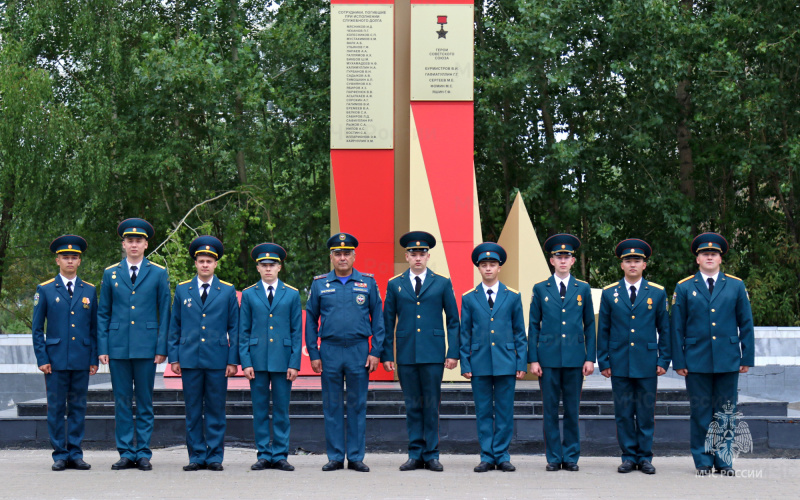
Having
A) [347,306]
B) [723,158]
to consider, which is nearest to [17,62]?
[347,306]

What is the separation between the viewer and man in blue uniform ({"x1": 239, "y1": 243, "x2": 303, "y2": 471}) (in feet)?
22.7

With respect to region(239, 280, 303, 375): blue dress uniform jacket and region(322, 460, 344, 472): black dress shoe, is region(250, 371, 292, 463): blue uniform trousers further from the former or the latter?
region(322, 460, 344, 472): black dress shoe

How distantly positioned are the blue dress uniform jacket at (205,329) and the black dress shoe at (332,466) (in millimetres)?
1097

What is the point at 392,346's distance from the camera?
270 inches

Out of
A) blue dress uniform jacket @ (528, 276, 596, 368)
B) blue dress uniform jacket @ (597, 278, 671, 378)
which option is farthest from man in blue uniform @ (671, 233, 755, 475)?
blue dress uniform jacket @ (528, 276, 596, 368)

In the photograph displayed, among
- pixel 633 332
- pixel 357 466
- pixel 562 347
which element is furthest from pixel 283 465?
pixel 633 332

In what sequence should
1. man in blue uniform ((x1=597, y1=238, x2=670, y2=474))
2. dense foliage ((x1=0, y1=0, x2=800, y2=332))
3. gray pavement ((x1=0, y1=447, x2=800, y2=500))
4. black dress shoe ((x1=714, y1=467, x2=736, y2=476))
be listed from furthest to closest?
dense foliage ((x1=0, y1=0, x2=800, y2=332)) → man in blue uniform ((x1=597, y1=238, x2=670, y2=474)) → black dress shoe ((x1=714, y1=467, x2=736, y2=476)) → gray pavement ((x1=0, y1=447, x2=800, y2=500))

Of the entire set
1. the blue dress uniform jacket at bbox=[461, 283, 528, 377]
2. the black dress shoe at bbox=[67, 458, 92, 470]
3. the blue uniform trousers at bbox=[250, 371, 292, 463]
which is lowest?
the black dress shoe at bbox=[67, 458, 92, 470]

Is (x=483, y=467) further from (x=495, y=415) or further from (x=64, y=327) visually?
(x=64, y=327)

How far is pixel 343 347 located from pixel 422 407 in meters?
0.79

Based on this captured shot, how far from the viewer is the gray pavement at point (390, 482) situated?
589 cm

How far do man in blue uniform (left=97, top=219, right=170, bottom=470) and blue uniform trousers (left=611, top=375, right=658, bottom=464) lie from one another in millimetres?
3627

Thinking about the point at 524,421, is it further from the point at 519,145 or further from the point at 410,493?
the point at 519,145

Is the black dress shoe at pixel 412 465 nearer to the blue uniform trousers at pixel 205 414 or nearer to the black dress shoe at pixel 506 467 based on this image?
the black dress shoe at pixel 506 467
